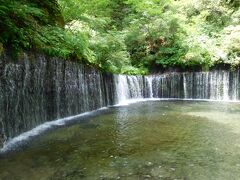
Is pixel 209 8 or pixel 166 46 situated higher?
pixel 209 8

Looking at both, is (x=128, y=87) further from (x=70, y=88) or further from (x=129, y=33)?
(x=70, y=88)

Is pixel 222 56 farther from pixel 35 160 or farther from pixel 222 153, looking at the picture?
pixel 35 160

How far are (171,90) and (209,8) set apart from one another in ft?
24.9

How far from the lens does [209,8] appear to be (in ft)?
74.1

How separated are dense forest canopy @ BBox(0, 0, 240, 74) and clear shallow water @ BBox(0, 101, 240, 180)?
106 inches

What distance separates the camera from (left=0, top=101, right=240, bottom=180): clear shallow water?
5875mm

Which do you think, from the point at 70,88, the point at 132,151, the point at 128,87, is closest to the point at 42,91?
the point at 70,88

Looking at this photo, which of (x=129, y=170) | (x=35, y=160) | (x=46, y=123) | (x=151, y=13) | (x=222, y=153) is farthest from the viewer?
(x=151, y=13)

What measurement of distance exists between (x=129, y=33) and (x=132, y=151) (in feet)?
48.2

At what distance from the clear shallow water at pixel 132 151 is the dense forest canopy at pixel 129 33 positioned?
268 centimetres

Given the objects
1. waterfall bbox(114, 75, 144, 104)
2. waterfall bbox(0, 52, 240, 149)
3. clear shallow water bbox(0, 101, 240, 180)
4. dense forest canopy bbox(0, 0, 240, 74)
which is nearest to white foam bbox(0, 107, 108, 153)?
waterfall bbox(0, 52, 240, 149)

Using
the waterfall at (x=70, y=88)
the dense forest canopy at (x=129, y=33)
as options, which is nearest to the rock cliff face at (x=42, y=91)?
the waterfall at (x=70, y=88)

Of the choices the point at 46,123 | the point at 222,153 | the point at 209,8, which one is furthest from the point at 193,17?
the point at 222,153

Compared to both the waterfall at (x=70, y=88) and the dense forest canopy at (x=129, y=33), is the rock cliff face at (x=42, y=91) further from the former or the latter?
the dense forest canopy at (x=129, y=33)
